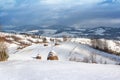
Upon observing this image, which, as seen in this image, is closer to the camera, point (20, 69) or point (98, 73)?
point (98, 73)

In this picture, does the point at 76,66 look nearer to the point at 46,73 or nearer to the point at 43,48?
the point at 46,73

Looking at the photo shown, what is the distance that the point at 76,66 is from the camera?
14.7 m

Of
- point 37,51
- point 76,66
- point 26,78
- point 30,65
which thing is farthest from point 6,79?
point 37,51

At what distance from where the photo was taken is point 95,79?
12109 mm

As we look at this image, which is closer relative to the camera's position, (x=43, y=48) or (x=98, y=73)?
(x=98, y=73)

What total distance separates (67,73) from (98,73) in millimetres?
1164

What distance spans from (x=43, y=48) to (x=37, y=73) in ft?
84.1

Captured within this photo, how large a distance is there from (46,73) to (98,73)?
1969mm

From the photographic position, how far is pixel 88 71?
1354 centimetres

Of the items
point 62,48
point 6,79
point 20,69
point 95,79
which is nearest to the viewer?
point 95,79

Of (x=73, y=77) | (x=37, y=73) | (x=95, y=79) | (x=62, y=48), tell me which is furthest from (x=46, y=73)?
(x=62, y=48)

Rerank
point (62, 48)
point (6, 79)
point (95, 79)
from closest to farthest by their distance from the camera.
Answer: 1. point (95, 79)
2. point (6, 79)
3. point (62, 48)

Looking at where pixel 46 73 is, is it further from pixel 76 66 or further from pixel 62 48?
pixel 62 48

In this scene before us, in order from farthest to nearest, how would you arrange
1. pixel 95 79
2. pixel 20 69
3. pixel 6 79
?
pixel 20 69
pixel 6 79
pixel 95 79
